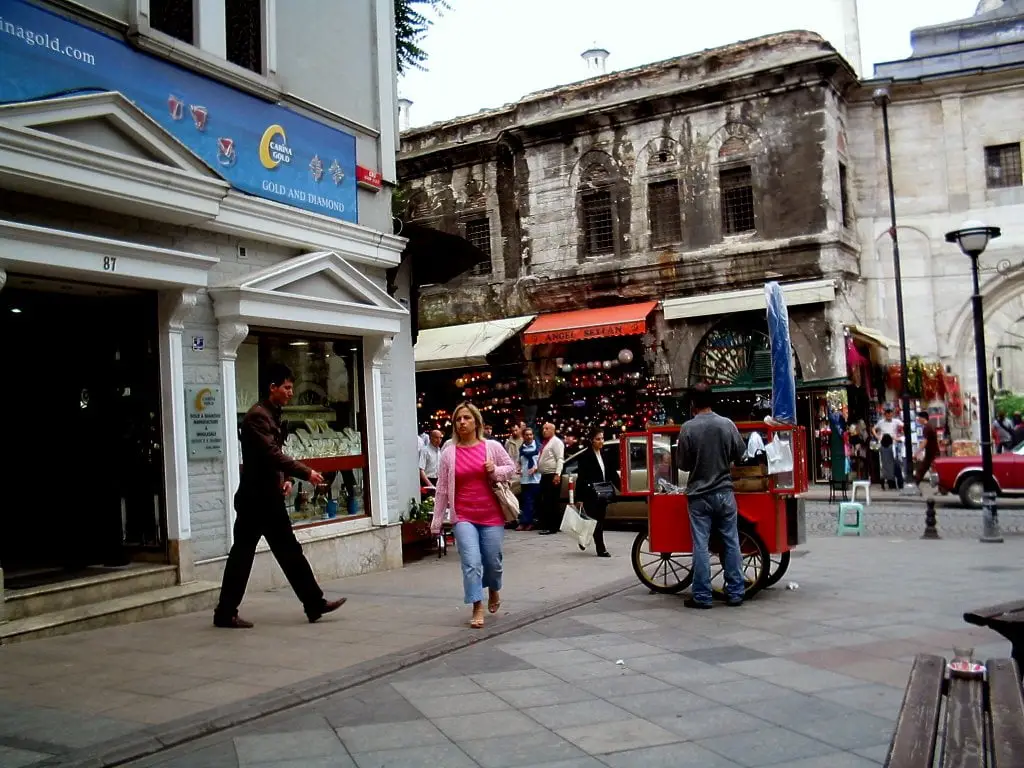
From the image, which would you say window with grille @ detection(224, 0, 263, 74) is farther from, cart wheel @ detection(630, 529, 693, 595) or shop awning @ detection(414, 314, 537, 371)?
shop awning @ detection(414, 314, 537, 371)

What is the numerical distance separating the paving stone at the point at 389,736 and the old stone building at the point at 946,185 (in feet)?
65.3

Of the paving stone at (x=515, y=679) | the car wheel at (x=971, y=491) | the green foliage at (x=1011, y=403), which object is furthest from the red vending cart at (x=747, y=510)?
the green foliage at (x=1011, y=403)

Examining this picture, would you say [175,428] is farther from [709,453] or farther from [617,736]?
[617,736]

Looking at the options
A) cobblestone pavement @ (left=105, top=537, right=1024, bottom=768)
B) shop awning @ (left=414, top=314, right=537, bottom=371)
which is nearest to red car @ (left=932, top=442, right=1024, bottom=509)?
cobblestone pavement @ (left=105, top=537, right=1024, bottom=768)

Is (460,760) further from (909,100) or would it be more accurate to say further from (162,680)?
(909,100)

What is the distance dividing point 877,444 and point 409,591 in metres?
14.7

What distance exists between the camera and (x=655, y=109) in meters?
22.8

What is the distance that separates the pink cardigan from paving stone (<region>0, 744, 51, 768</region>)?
143 inches

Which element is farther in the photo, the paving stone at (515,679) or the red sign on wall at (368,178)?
the red sign on wall at (368,178)

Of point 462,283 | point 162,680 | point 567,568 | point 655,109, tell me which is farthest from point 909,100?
point 162,680

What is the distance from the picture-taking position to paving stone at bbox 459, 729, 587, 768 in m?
4.43

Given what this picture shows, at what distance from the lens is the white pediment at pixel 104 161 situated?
7.00 meters

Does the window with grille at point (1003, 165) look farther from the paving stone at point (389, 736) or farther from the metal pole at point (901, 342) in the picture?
the paving stone at point (389, 736)

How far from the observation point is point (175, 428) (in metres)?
8.51
